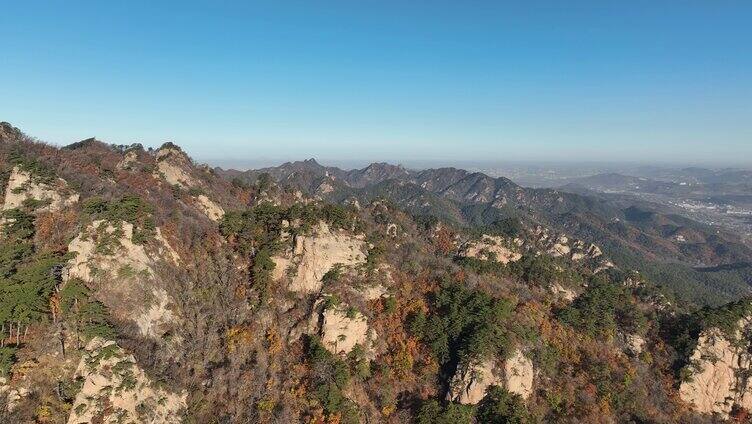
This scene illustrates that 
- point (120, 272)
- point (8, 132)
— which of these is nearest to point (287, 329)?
point (120, 272)

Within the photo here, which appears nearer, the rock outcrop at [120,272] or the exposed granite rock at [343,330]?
the rock outcrop at [120,272]

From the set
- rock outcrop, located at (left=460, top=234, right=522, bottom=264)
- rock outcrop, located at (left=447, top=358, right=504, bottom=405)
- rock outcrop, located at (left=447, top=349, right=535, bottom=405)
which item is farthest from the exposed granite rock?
rock outcrop, located at (left=460, top=234, right=522, bottom=264)

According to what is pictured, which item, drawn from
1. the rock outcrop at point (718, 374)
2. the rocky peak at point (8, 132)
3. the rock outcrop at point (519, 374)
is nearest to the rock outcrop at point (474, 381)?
the rock outcrop at point (519, 374)

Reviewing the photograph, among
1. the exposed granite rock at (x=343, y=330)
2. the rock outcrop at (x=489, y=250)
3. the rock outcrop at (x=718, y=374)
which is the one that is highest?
the exposed granite rock at (x=343, y=330)

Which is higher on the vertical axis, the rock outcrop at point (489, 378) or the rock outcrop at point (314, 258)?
the rock outcrop at point (314, 258)

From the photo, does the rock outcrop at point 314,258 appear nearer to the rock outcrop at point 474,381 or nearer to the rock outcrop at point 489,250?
the rock outcrop at point 474,381

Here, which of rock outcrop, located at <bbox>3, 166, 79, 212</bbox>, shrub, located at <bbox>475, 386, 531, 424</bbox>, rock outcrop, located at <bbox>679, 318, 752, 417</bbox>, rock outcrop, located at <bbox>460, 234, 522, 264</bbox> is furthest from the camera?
rock outcrop, located at <bbox>460, 234, 522, 264</bbox>

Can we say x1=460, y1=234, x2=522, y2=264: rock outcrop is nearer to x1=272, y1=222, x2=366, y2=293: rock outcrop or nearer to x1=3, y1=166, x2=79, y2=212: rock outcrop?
x1=272, y1=222, x2=366, y2=293: rock outcrop
